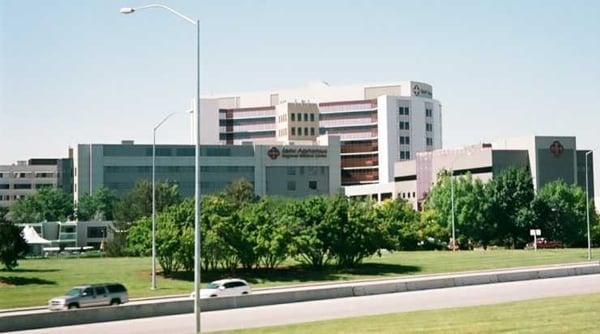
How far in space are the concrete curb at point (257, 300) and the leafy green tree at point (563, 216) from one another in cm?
4926

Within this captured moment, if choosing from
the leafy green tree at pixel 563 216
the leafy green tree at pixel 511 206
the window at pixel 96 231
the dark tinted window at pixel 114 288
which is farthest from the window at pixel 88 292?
the window at pixel 96 231

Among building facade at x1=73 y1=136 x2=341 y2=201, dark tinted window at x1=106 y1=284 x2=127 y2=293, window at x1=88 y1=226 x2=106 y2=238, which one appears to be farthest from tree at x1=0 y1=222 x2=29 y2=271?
building facade at x1=73 y1=136 x2=341 y2=201

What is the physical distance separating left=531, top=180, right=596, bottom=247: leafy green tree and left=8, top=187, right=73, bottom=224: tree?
89.1 metres

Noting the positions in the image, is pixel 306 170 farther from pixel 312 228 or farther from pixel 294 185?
pixel 312 228

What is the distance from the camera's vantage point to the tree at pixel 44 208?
17850 cm

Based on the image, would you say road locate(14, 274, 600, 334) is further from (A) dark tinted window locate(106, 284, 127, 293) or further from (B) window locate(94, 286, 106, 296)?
(A) dark tinted window locate(106, 284, 127, 293)

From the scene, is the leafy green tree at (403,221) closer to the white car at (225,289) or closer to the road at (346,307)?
the road at (346,307)

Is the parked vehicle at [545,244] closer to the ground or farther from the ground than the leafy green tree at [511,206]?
closer to the ground

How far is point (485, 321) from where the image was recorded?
3416 centimetres

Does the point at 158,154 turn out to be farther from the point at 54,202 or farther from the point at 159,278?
the point at 159,278

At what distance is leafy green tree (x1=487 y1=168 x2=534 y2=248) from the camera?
119 meters

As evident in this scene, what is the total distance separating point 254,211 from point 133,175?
97.2 meters

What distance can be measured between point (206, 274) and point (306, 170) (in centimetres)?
10883

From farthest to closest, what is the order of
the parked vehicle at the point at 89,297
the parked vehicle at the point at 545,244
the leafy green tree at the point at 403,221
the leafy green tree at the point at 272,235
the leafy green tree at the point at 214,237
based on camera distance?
1. the parked vehicle at the point at 545,244
2. the leafy green tree at the point at 403,221
3. the leafy green tree at the point at 272,235
4. the leafy green tree at the point at 214,237
5. the parked vehicle at the point at 89,297
